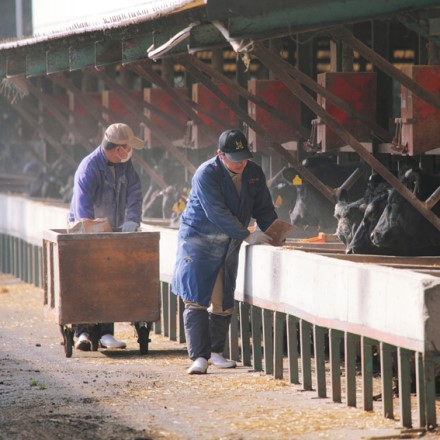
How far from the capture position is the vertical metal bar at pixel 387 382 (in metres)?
9.91

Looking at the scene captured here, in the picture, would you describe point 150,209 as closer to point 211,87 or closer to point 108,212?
point 211,87

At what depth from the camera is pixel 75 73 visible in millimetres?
26969

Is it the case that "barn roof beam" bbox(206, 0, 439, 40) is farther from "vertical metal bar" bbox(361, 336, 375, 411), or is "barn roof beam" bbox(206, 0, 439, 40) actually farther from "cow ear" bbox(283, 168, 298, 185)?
"cow ear" bbox(283, 168, 298, 185)

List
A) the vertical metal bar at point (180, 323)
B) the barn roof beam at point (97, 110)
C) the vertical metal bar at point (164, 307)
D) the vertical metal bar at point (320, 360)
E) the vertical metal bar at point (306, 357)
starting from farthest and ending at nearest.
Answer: the barn roof beam at point (97, 110)
the vertical metal bar at point (164, 307)
the vertical metal bar at point (180, 323)
the vertical metal bar at point (306, 357)
the vertical metal bar at point (320, 360)

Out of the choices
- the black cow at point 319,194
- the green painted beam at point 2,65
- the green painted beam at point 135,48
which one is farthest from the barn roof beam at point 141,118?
the green painted beam at point 135,48

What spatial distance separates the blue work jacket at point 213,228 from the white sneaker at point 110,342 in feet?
5.39

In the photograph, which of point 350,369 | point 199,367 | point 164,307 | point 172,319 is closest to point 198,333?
point 199,367

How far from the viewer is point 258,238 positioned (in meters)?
12.5

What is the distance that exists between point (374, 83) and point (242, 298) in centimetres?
383

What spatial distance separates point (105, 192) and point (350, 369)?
4150 millimetres

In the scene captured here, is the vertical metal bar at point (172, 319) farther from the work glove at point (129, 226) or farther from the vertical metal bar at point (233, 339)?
the vertical metal bar at point (233, 339)

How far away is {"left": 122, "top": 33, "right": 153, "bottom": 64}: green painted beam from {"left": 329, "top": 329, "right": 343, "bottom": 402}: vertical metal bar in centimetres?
542

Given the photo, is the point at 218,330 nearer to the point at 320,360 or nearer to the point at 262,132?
the point at 320,360

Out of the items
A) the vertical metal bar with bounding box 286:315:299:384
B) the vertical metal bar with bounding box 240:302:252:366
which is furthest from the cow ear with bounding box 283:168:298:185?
the vertical metal bar with bounding box 286:315:299:384
